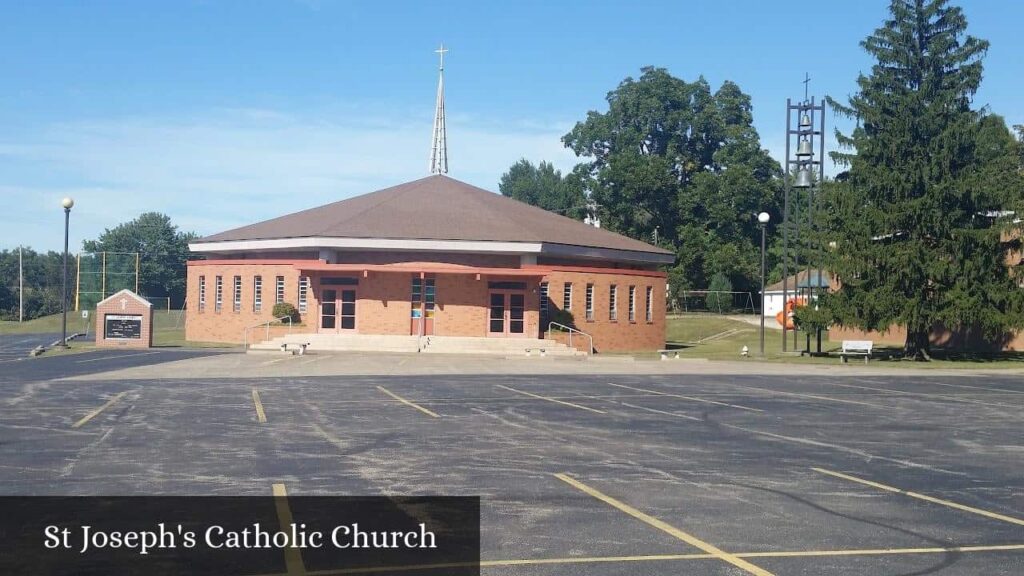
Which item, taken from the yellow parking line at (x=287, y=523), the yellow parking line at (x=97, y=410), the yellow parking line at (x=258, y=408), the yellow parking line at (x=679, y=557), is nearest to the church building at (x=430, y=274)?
the yellow parking line at (x=258, y=408)

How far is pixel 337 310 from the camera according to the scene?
5069 centimetres

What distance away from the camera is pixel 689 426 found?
717 inches

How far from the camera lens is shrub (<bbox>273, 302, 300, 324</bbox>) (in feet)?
177

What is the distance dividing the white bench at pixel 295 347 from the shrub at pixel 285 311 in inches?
246

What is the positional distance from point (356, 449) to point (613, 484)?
434 cm

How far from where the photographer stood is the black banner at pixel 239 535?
7672 millimetres

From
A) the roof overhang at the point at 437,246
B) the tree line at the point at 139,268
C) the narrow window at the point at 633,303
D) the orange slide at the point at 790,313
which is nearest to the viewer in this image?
the orange slide at the point at 790,313

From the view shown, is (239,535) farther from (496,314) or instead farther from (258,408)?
(496,314)

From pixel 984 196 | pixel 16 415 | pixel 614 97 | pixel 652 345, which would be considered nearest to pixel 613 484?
pixel 16 415

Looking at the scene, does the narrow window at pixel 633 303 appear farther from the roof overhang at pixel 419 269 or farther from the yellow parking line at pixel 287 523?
the yellow parking line at pixel 287 523

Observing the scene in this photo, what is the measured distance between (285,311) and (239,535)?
46.2m

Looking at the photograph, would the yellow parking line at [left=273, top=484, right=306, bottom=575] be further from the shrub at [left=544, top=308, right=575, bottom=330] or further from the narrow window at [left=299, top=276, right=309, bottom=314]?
the narrow window at [left=299, top=276, right=309, bottom=314]

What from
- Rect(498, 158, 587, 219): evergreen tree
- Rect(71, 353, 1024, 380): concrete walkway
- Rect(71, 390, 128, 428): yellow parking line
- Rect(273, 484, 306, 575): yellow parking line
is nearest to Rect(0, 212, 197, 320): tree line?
Rect(498, 158, 587, 219): evergreen tree

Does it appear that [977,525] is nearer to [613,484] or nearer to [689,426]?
[613,484]
